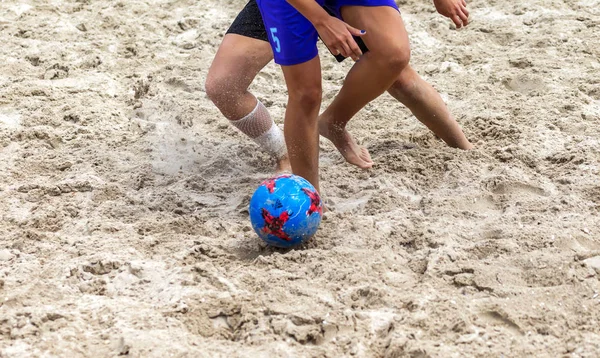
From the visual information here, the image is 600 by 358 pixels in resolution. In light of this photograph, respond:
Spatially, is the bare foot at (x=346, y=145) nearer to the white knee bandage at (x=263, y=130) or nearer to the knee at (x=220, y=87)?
the white knee bandage at (x=263, y=130)

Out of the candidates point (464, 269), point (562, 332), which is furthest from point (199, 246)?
point (562, 332)

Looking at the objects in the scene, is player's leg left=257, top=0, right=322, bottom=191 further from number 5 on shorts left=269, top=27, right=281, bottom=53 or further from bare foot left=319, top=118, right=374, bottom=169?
bare foot left=319, top=118, right=374, bottom=169

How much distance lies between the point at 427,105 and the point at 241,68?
3.21 ft

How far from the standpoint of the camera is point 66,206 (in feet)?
11.9

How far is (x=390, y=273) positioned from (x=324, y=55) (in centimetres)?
282

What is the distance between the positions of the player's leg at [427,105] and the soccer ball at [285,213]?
40.2 inches

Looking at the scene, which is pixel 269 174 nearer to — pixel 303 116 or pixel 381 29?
pixel 303 116

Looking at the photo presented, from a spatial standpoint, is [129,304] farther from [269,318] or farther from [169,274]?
[269,318]

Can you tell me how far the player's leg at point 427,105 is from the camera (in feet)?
12.8

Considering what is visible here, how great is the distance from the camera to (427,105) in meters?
3.93

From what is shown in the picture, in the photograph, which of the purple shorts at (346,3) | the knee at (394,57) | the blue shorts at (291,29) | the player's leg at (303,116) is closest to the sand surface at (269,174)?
the player's leg at (303,116)

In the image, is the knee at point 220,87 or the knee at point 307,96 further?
the knee at point 220,87

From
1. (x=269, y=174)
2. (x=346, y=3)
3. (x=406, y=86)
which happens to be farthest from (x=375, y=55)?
(x=269, y=174)

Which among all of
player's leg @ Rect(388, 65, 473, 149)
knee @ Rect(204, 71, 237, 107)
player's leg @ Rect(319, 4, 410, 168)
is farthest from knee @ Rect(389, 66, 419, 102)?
knee @ Rect(204, 71, 237, 107)
